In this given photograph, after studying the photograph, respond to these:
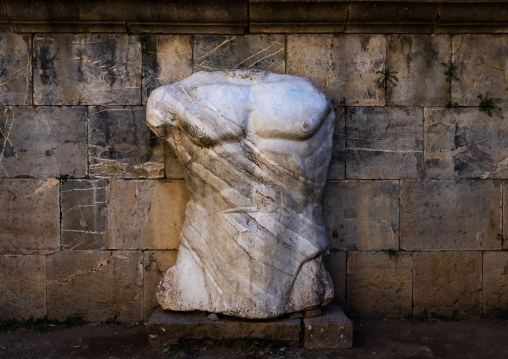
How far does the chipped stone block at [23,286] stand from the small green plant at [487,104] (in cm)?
391

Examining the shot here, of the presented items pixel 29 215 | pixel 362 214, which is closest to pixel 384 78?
pixel 362 214

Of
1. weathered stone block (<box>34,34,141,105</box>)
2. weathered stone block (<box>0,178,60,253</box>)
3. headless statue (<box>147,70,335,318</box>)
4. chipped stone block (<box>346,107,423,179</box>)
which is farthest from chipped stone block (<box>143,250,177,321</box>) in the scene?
chipped stone block (<box>346,107,423,179</box>)

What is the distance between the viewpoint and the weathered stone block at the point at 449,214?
4512 mm

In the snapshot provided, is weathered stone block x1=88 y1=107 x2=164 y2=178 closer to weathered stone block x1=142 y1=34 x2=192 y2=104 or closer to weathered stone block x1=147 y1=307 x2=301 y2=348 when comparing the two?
weathered stone block x1=142 y1=34 x2=192 y2=104

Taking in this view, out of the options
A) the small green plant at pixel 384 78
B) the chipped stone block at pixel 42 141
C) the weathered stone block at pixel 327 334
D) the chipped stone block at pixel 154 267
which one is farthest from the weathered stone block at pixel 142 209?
the small green plant at pixel 384 78

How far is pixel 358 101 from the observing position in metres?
4.49

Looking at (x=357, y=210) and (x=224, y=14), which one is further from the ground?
(x=224, y=14)

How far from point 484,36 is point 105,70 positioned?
126 inches

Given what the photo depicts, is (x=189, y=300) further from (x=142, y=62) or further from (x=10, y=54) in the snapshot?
(x=10, y=54)

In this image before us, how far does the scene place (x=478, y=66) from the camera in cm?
452

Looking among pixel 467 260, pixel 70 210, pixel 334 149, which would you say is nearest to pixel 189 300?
pixel 70 210

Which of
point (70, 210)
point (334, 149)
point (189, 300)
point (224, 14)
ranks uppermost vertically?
point (224, 14)

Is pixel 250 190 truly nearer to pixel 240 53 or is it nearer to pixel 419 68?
pixel 240 53

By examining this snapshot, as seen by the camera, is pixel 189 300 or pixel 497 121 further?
pixel 497 121
